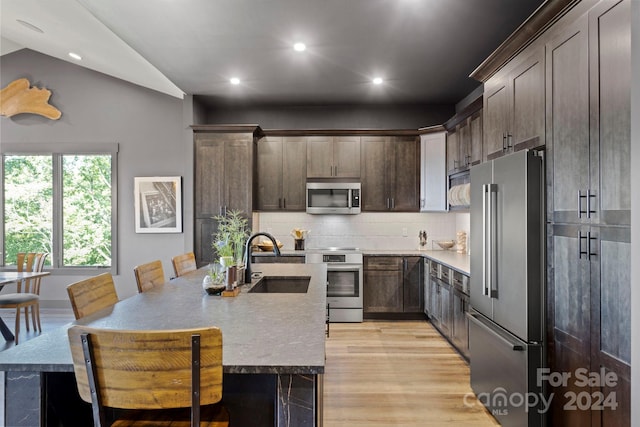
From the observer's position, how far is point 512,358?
7.55ft

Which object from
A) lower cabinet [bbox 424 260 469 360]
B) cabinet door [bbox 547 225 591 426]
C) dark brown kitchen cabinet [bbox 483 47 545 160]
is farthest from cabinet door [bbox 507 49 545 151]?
lower cabinet [bbox 424 260 469 360]

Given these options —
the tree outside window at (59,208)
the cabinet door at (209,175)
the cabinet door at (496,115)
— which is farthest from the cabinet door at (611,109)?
the tree outside window at (59,208)

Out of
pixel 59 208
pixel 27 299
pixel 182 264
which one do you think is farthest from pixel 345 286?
pixel 59 208

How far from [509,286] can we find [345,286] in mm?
2753

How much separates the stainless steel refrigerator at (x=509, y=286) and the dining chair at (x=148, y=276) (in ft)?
7.66

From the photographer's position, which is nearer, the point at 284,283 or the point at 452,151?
the point at 284,283

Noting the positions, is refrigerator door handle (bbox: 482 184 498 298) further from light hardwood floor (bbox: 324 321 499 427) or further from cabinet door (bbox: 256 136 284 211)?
cabinet door (bbox: 256 136 284 211)

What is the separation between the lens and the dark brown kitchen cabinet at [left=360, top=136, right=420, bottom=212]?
5.32m

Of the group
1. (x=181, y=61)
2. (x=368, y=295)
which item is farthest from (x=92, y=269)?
(x=368, y=295)

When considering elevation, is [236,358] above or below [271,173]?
below

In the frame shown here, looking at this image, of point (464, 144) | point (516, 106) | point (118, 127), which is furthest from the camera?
point (118, 127)

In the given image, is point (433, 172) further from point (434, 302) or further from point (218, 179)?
point (218, 179)

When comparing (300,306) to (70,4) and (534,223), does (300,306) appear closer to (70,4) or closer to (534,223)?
(534,223)

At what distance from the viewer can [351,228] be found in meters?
5.66
